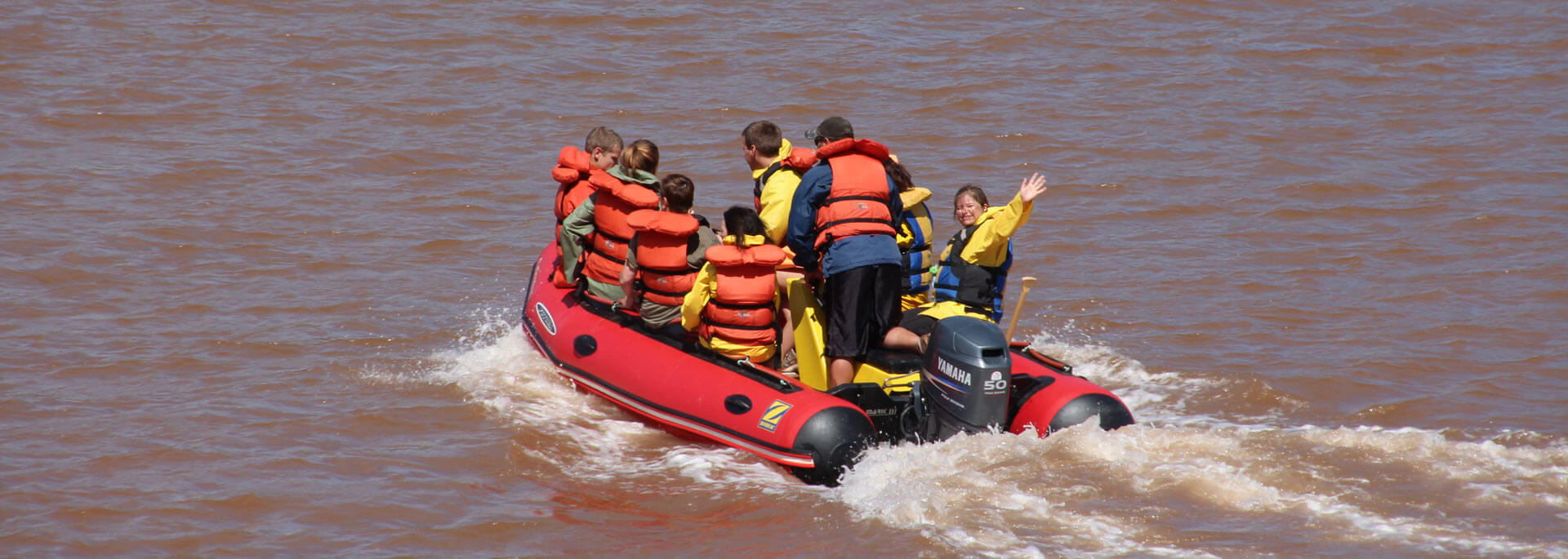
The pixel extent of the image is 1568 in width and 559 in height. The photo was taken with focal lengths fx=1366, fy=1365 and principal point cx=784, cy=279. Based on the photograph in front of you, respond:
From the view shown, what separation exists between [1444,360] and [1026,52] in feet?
22.2

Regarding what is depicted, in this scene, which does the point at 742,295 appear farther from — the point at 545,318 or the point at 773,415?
the point at 545,318

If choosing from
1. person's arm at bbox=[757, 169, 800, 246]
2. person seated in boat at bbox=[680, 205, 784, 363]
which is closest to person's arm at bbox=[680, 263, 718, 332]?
person seated in boat at bbox=[680, 205, 784, 363]

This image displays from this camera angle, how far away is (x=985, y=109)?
37.2 ft

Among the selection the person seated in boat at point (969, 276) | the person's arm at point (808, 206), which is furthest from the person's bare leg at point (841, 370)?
the person's arm at point (808, 206)

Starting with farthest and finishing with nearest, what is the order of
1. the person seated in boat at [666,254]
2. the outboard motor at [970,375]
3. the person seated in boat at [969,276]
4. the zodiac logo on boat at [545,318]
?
1. the zodiac logo on boat at [545,318]
2. the person seated in boat at [666,254]
3. the person seated in boat at [969,276]
4. the outboard motor at [970,375]

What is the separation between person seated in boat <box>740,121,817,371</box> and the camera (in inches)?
217

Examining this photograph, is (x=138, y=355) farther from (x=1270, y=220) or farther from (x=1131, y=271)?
(x=1270, y=220)

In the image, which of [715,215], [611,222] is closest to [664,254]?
[611,222]

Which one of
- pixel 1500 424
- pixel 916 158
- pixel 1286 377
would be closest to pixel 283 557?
pixel 1286 377

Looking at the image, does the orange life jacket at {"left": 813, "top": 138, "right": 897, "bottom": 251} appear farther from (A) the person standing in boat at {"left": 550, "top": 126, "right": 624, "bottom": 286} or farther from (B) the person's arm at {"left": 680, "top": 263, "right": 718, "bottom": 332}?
(A) the person standing in boat at {"left": 550, "top": 126, "right": 624, "bottom": 286}

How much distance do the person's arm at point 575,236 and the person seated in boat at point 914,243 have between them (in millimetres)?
1427

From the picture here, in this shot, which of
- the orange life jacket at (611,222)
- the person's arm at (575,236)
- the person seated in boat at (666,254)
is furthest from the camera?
the person's arm at (575,236)

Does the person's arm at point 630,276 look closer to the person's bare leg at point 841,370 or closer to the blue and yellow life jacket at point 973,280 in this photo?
the person's bare leg at point 841,370

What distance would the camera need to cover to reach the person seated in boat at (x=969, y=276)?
5.36 metres
